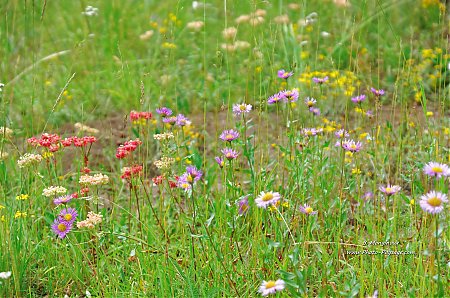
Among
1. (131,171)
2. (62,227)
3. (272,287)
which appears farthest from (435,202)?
Result: (62,227)

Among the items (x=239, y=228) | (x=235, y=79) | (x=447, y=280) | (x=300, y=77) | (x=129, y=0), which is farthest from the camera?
(x=129, y=0)

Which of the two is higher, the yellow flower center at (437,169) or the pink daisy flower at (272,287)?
the yellow flower center at (437,169)

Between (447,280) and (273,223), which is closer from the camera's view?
(447,280)

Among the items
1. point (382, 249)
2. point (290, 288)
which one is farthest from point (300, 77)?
point (290, 288)

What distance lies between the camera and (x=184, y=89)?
4215mm

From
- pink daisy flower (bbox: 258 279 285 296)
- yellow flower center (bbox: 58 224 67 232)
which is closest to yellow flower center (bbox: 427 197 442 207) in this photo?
pink daisy flower (bbox: 258 279 285 296)

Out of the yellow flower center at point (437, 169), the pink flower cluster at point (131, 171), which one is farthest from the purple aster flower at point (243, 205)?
the yellow flower center at point (437, 169)

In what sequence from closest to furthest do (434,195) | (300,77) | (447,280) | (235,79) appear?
(434,195) < (447,280) < (300,77) < (235,79)

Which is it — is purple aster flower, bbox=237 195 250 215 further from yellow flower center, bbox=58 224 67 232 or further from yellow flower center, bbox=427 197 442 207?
yellow flower center, bbox=427 197 442 207

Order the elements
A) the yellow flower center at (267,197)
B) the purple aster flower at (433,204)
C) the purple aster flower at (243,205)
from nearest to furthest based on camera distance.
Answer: the purple aster flower at (433,204)
the yellow flower center at (267,197)
the purple aster flower at (243,205)

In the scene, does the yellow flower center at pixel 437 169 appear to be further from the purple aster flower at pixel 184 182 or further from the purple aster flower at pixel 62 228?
the purple aster flower at pixel 62 228

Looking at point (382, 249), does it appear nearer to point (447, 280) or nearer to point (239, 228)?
point (447, 280)

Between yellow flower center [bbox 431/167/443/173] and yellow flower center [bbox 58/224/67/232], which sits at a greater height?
yellow flower center [bbox 431/167/443/173]

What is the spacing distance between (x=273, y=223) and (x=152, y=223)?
0.56m
